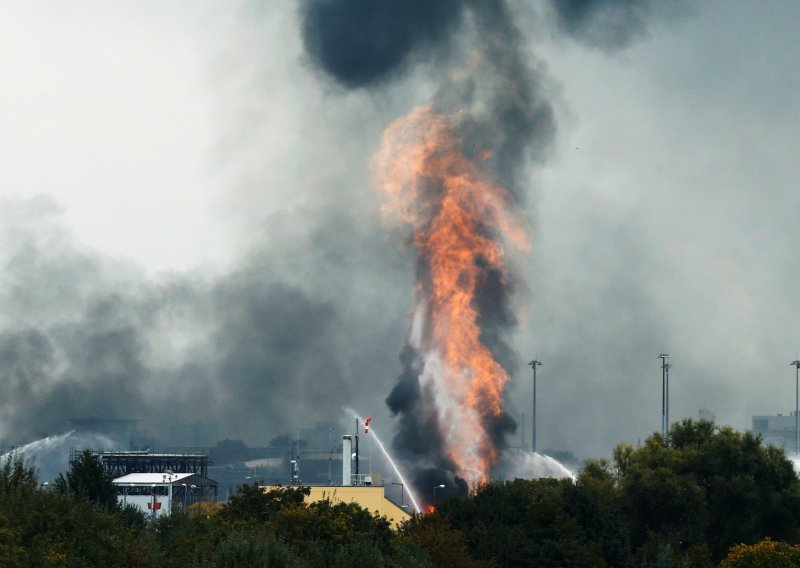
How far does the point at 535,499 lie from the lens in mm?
106500

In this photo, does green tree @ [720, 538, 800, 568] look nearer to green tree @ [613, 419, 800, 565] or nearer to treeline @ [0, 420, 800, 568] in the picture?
treeline @ [0, 420, 800, 568]

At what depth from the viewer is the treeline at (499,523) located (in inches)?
3044

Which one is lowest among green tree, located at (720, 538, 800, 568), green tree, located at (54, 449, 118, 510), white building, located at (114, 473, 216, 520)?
green tree, located at (720, 538, 800, 568)

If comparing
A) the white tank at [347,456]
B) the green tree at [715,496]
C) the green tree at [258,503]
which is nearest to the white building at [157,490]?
the white tank at [347,456]

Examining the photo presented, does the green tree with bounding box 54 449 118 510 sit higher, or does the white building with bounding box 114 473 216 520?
the white building with bounding box 114 473 216 520

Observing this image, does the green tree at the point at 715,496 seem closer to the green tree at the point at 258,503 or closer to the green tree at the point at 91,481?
the green tree at the point at 258,503

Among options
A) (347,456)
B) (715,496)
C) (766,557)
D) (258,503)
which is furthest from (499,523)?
(347,456)

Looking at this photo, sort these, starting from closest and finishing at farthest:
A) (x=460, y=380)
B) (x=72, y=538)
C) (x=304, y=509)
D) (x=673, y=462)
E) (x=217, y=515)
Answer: (x=72, y=538) → (x=304, y=509) → (x=217, y=515) → (x=673, y=462) → (x=460, y=380)

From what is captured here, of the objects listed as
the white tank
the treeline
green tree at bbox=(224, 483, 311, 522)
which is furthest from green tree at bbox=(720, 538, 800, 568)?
the white tank

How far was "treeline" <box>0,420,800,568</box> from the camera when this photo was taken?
77.3 metres

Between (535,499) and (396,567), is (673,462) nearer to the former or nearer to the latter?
(535,499)

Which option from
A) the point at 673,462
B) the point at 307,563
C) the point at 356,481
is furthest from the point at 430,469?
the point at 307,563

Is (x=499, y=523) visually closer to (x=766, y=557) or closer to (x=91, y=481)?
(x=766, y=557)

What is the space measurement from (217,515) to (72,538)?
29.8m
